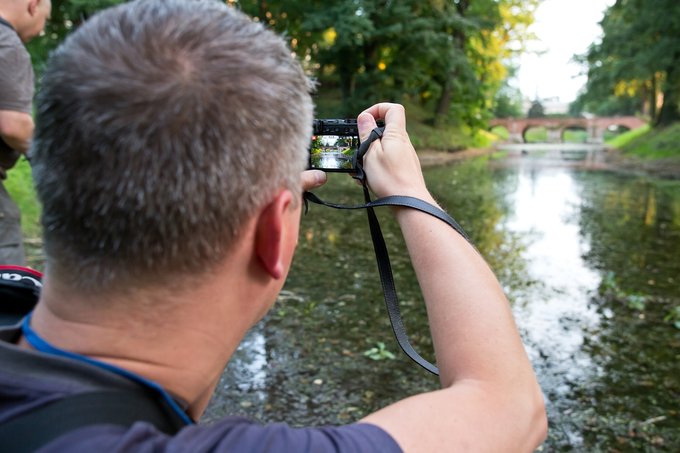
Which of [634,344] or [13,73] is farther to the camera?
[634,344]

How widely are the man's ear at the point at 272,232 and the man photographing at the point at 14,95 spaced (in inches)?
81.9

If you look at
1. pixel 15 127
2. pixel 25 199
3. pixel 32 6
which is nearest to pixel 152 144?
pixel 15 127

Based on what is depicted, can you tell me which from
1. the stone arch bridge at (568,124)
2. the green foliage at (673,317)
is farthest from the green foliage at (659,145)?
the stone arch bridge at (568,124)

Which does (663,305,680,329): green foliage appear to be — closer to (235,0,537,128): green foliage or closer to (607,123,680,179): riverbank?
(235,0,537,128): green foliage

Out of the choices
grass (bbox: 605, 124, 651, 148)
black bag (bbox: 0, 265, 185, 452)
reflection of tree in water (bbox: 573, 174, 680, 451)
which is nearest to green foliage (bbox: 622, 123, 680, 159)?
grass (bbox: 605, 124, 651, 148)

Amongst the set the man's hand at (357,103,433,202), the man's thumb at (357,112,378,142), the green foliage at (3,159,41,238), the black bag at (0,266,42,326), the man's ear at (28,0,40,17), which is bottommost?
the green foliage at (3,159,41,238)

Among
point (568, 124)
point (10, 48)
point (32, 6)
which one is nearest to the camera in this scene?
point (10, 48)

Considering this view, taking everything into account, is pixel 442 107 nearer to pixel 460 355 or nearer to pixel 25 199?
pixel 25 199

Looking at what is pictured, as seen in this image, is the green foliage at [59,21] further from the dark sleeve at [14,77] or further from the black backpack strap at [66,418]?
the black backpack strap at [66,418]

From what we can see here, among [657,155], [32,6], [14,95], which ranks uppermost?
[32,6]

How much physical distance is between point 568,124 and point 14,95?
221 ft

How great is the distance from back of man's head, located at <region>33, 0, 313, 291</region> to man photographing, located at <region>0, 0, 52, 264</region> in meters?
1.96

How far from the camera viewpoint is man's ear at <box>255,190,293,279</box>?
96 cm

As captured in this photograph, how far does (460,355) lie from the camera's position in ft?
3.51
